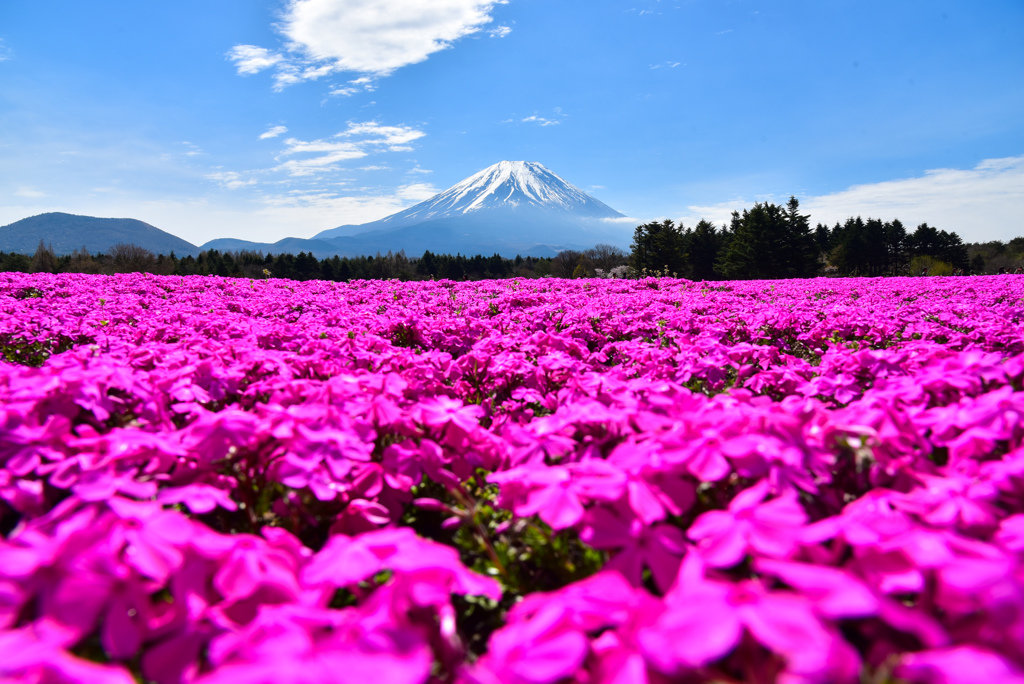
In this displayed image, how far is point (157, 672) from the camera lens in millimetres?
845

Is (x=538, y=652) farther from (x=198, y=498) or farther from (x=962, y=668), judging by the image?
(x=198, y=498)

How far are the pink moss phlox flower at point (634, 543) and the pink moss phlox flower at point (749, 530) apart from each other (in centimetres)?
8

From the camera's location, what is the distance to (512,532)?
1.45 metres

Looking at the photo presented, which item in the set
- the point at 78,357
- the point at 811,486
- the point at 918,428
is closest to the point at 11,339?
the point at 78,357

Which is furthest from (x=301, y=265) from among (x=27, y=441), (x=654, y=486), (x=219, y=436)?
(x=654, y=486)

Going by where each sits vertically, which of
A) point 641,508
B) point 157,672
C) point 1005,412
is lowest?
point 157,672

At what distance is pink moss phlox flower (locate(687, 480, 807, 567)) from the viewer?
934 mm

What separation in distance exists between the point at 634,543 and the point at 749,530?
25cm

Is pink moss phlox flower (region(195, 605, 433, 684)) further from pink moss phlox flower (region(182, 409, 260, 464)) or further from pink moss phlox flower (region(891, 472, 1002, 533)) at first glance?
pink moss phlox flower (region(891, 472, 1002, 533))

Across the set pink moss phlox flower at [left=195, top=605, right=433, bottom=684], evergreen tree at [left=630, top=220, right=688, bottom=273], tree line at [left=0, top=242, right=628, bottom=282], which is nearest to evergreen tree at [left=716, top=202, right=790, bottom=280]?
evergreen tree at [left=630, top=220, right=688, bottom=273]

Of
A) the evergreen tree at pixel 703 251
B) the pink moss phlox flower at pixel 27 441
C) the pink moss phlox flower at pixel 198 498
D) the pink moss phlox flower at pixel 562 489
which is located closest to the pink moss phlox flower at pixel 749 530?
the pink moss phlox flower at pixel 562 489

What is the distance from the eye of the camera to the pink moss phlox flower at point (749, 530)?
0.93 meters

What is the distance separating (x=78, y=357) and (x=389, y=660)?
8.67 feet

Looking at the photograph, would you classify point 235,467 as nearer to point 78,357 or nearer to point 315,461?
point 315,461
